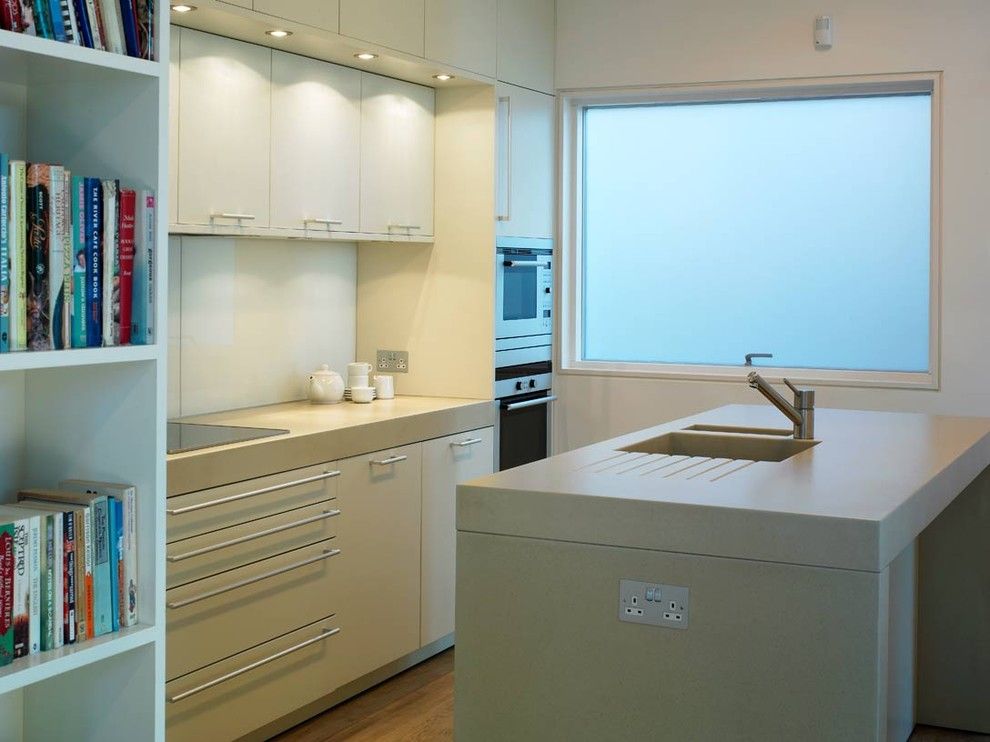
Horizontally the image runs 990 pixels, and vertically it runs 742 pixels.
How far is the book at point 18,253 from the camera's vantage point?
174cm

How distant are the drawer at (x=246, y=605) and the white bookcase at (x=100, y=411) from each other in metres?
1.14

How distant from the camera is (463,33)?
4559 mm

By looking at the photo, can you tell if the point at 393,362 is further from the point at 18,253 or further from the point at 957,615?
the point at 18,253

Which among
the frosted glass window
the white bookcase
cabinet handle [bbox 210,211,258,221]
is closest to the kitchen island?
the white bookcase

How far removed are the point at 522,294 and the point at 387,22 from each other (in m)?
1.34

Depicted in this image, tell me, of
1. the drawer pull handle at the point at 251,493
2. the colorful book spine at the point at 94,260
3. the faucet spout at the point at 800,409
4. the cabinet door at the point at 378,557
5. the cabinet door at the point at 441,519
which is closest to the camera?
the colorful book spine at the point at 94,260

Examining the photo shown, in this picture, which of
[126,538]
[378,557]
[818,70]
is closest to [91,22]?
[126,538]

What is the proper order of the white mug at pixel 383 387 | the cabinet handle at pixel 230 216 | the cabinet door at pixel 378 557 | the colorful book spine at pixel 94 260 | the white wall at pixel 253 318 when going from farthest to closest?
the white mug at pixel 383 387
the white wall at pixel 253 318
the cabinet door at pixel 378 557
the cabinet handle at pixel 230 216
the colorful book spine at pixel 94 260

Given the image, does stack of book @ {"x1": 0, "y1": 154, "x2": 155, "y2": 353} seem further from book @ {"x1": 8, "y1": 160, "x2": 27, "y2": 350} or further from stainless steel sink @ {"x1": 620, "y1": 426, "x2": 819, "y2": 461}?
stainless steel sink @ {"x1": 620, "y1": 426, "x2": 819, "y2": 461}

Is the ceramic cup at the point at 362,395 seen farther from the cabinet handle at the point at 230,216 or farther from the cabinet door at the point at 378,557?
the cabinet handle at the point at 230,216

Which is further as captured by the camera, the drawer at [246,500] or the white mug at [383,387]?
the white mug at [383,387]

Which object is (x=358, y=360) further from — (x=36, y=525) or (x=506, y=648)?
(x=36, y=525)

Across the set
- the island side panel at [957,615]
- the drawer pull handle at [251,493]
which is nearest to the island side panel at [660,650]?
the drawer pull handle at [251,493]

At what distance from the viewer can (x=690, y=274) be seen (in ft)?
17.4
